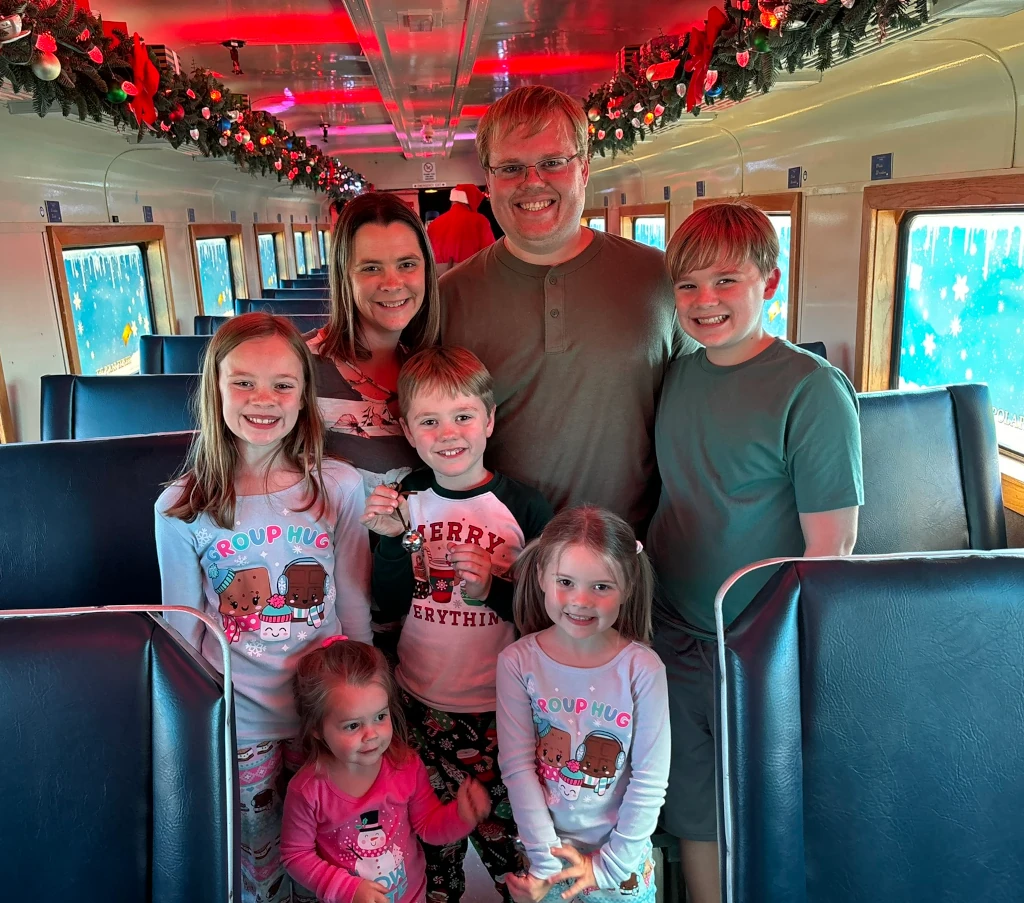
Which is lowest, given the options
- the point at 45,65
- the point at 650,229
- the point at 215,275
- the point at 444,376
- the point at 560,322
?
the point at 444,376

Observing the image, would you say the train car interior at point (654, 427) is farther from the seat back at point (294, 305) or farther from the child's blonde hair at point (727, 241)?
the child's blonde hair at point (727, 241)

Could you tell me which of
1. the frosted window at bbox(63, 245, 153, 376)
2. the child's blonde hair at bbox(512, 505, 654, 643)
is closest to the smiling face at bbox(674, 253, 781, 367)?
the child's blonde hair at bbox(512, 505, 654, 643)

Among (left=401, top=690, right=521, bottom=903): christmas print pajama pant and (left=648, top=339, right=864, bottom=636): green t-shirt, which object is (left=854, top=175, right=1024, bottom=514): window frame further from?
(left=401, top=690, right=521, bottom=903): christmas print pajama pant

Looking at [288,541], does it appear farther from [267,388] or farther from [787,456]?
[787,456]

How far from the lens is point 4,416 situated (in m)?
4.20

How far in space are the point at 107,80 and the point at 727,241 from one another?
10.5 ft

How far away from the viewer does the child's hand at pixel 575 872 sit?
1560 millimetres

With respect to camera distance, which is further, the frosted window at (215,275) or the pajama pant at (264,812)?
the frosted window at (215,275)

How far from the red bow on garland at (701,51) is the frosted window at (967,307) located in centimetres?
118

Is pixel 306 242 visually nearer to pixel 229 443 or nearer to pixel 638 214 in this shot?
pixel 638 214

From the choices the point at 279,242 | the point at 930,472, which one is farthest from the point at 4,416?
the point at 279,242

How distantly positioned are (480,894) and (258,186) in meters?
10.6

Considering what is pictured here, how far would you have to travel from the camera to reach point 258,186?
11.0 m

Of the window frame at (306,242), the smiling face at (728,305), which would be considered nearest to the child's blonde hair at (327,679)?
the smiling face at (728,305)
